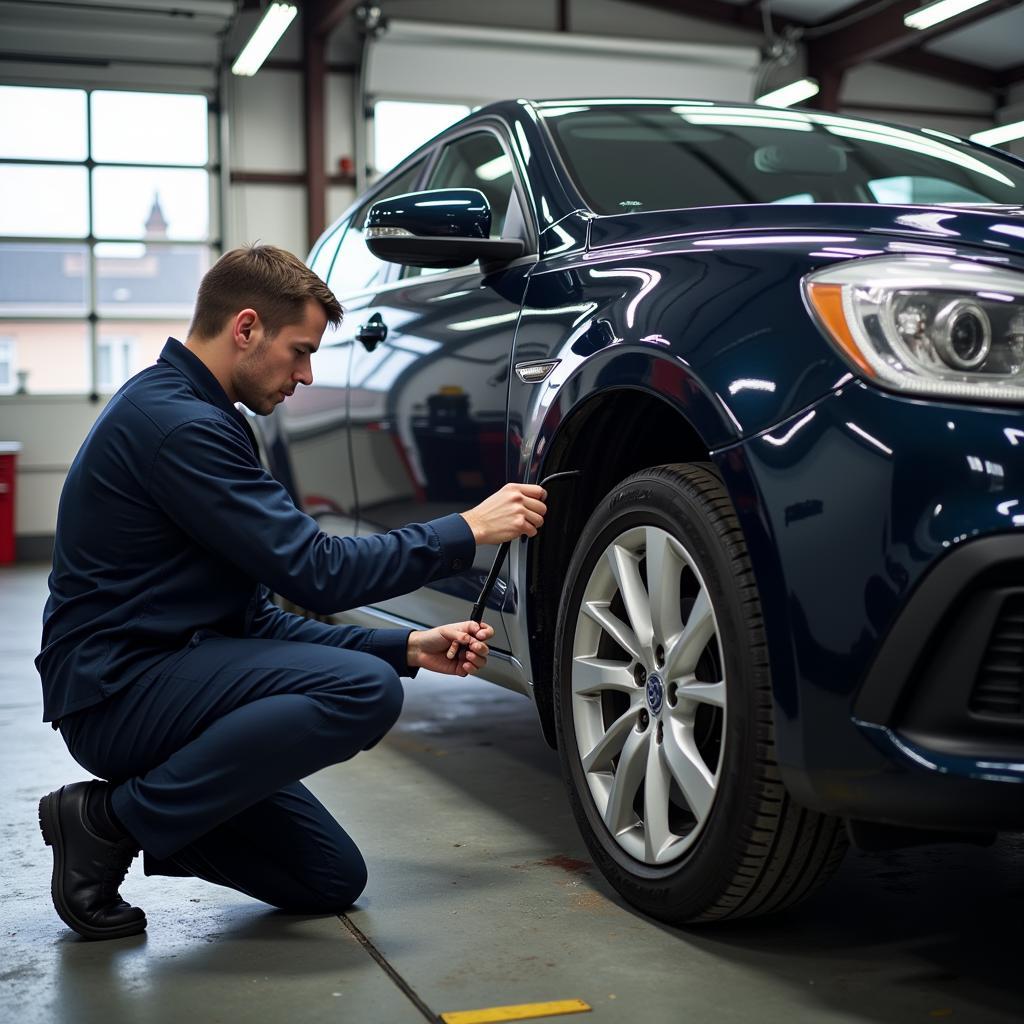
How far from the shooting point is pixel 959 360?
67.6 inches

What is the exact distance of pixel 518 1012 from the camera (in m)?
1.83

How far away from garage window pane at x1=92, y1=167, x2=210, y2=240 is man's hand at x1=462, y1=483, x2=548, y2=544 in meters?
10.4

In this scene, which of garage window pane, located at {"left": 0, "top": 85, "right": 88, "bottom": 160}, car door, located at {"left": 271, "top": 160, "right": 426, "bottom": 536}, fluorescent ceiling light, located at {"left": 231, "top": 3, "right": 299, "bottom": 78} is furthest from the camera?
garage window pane, located at {"left": 0, "top": 85, "right": 88, "bottom": 160}

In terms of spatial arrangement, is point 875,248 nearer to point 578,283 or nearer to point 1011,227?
point 1011,227

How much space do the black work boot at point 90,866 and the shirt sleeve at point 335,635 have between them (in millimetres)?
422

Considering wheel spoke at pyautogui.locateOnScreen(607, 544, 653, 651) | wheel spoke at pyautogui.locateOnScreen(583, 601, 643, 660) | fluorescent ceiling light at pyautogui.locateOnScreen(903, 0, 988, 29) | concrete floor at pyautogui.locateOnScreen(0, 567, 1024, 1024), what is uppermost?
fluorescent ceiling light at pyautogui.locateOnScreen(903, 0, 988, 29)

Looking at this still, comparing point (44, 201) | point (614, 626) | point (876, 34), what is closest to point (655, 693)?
point (614, 626)

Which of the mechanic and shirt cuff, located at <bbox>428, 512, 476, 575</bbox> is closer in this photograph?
the mechanic

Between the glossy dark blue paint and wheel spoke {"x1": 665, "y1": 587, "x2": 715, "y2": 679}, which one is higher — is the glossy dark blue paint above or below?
above

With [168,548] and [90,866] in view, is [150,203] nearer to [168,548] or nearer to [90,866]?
[168,548]

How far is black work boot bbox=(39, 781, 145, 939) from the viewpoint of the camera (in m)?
2.17

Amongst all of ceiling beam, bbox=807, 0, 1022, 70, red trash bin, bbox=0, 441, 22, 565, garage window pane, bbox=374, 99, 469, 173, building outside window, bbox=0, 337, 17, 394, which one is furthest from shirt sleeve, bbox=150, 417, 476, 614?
ceiling beam, bbox=807, 0, 1022, 70

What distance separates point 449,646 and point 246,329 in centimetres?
66

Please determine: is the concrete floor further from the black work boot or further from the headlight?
the headlight
